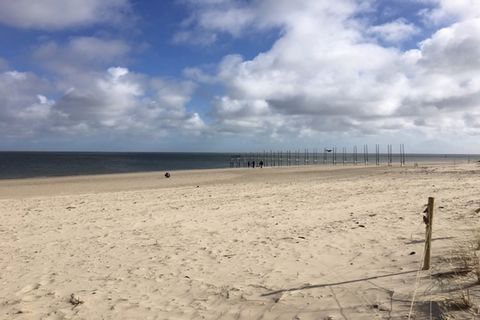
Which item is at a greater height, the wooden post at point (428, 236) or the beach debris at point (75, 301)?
the wooden post at point (428, 236)

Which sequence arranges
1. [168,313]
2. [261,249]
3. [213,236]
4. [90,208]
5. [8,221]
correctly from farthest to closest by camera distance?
[90,208] < [8,221] < [213,236] < [261,249] < [168,313]

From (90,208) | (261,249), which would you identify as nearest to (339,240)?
(261,249)

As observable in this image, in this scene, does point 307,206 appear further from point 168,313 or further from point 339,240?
point 168,313

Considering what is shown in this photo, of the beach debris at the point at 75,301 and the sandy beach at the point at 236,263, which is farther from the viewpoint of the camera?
the beach debris at the point at 75,301

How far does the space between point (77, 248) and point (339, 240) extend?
5.27m

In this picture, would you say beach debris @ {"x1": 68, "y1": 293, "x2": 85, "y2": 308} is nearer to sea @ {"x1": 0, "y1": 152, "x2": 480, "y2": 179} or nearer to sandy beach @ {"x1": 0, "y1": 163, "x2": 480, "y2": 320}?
sandy beach @ {"x1": 0, "y1": 163, "x2": 480, "y2": 320}

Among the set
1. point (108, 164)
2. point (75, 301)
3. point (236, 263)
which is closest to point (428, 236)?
point (236, 263)

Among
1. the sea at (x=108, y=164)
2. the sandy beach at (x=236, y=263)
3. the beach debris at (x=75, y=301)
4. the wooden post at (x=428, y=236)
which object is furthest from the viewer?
the sea at (x=108, y=164)

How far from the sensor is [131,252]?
300 inches

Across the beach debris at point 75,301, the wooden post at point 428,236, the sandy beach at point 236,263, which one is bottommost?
the beach debris at point 75,301

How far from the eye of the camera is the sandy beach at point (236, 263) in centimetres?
483

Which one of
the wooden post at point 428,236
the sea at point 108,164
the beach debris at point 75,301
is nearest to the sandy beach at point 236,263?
the beach debris at point 75,301

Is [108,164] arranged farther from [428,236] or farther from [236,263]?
[428,236]

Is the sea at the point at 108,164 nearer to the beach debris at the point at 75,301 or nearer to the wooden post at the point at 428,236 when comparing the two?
the beach debris at the point at 75,301
